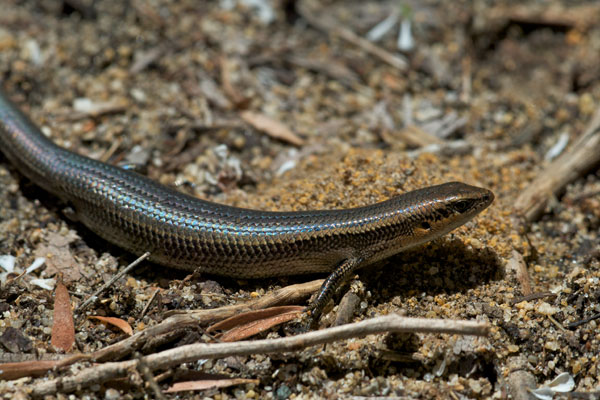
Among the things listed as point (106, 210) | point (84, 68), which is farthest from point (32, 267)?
point (84, 68)

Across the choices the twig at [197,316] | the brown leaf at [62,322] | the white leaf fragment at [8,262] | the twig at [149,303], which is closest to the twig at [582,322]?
the twig at [197,316]

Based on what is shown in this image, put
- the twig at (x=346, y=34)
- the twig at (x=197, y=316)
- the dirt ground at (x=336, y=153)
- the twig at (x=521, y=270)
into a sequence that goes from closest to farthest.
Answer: the twig at (x=197, y=316) → the dirt ground at (x=336, y=153) → the twig at (x=521, y=270) → the twig at (x=346, y=34)

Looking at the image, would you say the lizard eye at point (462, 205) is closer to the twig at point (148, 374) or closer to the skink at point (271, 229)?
the skink at point (271, 229)

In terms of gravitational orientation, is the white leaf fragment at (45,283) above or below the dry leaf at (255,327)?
below

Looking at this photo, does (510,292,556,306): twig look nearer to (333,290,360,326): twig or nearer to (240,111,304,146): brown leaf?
(333,290,360,326): twig

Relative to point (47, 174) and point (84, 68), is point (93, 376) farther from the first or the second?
point (84, 68)

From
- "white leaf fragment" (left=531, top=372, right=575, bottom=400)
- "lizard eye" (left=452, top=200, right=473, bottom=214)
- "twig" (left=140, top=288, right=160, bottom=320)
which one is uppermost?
"lizard eye" (left=452, top=200, right=473, bottom=214)

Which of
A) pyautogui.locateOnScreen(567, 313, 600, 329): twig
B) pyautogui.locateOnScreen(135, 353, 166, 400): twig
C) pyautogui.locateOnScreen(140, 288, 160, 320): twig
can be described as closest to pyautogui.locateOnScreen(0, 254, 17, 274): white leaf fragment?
pyautogui.locateOnScreen(140, 288, 160, 320): twig
